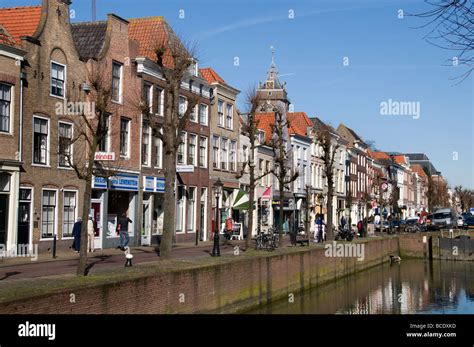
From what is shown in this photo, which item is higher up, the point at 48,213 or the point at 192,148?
the point at 192,148

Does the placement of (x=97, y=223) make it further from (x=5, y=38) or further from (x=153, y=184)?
(x=5, y=38)

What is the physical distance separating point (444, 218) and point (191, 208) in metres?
40.0

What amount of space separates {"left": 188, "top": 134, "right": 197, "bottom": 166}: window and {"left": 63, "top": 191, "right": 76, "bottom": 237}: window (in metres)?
11.7

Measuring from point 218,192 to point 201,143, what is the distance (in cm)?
1255

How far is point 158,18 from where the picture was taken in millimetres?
39000

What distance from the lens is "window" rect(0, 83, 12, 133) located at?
24.4m

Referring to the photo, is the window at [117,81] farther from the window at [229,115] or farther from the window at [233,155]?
the window at [233,155]

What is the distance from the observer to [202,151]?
40.9 meters

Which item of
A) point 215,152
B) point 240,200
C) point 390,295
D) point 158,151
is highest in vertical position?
point 215,152

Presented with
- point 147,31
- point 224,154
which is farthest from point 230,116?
point 147,31

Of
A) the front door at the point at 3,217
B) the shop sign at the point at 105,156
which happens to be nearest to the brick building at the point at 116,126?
the shop sign at the point at 105,156

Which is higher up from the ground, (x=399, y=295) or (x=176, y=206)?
(x=176, y=206)
